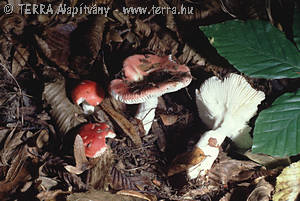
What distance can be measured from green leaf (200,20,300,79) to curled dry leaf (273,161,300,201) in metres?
0.68

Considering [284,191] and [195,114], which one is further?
[195,114]

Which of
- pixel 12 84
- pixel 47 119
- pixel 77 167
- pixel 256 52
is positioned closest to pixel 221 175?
pixel 256 52

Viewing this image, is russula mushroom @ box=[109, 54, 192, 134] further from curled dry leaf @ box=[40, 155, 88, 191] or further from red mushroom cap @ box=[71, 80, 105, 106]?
curled dry leaf @ box=[40, 155, 88, 191]

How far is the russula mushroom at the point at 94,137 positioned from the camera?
1746mm

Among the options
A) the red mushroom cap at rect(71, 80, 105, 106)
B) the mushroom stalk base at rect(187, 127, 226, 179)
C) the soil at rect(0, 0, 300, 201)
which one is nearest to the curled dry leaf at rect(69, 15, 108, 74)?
the soil at rect(0, 0, 300, 201)

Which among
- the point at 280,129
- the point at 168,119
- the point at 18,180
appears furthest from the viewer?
the point at 168,119

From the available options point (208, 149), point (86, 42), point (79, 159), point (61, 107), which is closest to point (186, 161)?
point (208, 149)

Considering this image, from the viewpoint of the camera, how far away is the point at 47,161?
5.82 ft

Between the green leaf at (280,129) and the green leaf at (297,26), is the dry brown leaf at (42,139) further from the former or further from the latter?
the green leaf at (297,26)

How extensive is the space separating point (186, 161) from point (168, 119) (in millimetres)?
408

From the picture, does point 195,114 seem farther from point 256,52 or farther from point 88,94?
point 88,94

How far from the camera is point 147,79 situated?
6.14ft

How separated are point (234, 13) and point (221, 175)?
1.26m

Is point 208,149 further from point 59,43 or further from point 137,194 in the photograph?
point 59,43
